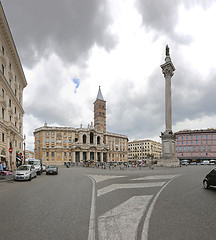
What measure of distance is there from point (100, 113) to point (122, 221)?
105 m

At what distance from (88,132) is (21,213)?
84.7m

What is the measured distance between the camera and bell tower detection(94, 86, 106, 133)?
107887 mm

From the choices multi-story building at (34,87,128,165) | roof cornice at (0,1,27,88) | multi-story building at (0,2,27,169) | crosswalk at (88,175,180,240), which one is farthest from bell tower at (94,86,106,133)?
crosswalk at (88,175,180,240)

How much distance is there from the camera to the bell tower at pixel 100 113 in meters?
108

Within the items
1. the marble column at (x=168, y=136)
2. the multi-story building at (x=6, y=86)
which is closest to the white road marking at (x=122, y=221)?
the multi-story building at (x=6, y=86)

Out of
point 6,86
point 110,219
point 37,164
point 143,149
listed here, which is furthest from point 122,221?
point 143,149

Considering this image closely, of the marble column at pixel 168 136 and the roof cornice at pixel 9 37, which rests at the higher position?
the roof cornice at pixel 9 37

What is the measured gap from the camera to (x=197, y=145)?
72.1m

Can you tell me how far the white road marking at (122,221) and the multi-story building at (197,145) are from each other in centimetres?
7374

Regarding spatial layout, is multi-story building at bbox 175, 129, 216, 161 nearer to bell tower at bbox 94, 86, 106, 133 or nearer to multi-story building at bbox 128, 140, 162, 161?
bell tower at bbox 94, 86, 106, 133

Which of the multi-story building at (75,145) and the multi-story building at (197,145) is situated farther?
the multi-story building at (75,145)

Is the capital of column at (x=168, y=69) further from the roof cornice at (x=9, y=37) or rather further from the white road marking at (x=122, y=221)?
the white road marking at (x=122, y=221)

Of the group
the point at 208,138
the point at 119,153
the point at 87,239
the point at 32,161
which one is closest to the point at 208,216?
the point at 87,239

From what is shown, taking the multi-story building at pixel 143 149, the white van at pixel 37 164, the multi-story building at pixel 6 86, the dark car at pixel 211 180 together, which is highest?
the multi-story building at pixel 6 86
